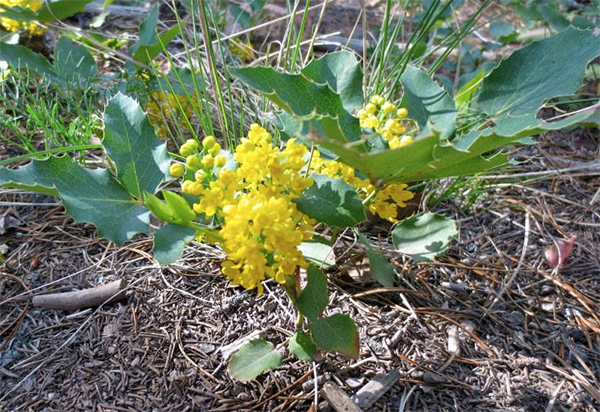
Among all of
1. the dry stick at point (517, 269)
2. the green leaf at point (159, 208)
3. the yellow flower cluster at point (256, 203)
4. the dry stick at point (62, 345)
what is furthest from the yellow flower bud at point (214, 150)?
the dry stick at point (517, 269)

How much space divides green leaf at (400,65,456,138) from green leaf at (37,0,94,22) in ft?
4.02

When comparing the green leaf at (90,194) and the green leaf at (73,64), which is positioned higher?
the green leaf at (90,194)

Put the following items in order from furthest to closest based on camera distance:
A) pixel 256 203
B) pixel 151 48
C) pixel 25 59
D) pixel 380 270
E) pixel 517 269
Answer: pixel 25 59 → pixel 151 48 → pixel 517 269 → pixel 380 270 → pixel 256 203

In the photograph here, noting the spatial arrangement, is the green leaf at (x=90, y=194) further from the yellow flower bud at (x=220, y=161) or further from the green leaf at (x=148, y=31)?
the green leaf at (x=148, y=31)

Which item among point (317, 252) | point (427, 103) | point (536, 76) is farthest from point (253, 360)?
point (536, 76)

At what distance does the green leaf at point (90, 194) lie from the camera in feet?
3.08

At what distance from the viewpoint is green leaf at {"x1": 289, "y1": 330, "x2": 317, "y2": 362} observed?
3.44 feet

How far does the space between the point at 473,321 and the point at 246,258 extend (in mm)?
722

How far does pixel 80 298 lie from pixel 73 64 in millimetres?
808

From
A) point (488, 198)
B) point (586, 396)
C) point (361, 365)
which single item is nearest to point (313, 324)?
point (361, 365)

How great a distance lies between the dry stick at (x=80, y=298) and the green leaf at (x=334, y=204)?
62 centimetres

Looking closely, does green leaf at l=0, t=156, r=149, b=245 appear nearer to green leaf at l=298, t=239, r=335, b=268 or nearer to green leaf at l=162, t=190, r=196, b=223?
green leaf at l=162, t=190, r=196, b=223

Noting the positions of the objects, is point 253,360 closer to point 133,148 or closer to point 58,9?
point 133,148

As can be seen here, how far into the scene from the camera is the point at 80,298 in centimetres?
130
